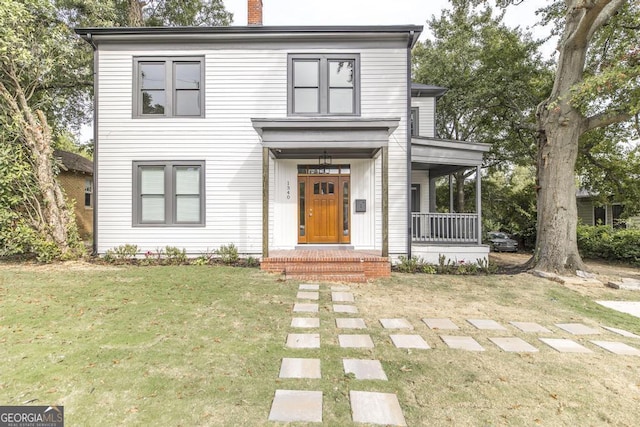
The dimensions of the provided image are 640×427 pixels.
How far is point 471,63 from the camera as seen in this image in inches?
649

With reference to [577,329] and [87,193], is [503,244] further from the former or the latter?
[87,193]

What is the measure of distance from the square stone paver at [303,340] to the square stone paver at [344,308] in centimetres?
114

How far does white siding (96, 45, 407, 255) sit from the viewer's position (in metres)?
9.04

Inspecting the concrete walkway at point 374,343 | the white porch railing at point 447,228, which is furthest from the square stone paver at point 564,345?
the white porch railing at point 447,228

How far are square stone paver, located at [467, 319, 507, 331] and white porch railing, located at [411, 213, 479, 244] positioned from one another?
14.8ft

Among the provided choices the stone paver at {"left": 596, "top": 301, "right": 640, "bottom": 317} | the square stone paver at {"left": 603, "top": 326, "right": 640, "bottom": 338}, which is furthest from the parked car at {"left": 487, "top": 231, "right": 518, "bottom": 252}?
the square stone paver at {"left": 603, "top": 326, "right": 640, "bottom": 338}

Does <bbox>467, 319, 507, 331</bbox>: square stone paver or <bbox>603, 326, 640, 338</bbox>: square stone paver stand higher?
<bbox>467, 319, 507, 331</bbox>: square stone paver

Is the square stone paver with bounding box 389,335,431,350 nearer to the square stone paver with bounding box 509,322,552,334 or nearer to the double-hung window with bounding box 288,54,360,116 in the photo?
the square stone paver with bounding box 509,322,552,334

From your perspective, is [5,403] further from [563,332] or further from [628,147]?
[628,147]

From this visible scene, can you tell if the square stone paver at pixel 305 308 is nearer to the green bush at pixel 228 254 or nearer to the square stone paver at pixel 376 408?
the square stone paver at pixel 376 408

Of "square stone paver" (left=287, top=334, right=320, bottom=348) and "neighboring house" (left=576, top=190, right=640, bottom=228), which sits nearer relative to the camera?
"square stone paver" (left=287, top=334, right=320, bottom=348)

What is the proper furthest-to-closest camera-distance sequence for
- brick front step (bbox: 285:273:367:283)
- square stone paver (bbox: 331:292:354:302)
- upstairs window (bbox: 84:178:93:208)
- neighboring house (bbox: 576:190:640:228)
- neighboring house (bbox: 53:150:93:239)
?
neighboring house (bbox: 576:190:640:228) → upstairs window (bbox: 84:178:93:208) → neighboring house (bbox: 53:150:93:239) → brick front step (bbox: 285:273:367:283) → square stone paver (bbox: 331:292:354:302)

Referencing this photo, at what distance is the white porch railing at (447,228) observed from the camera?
930 cm

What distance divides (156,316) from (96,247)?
6068 millimetres
